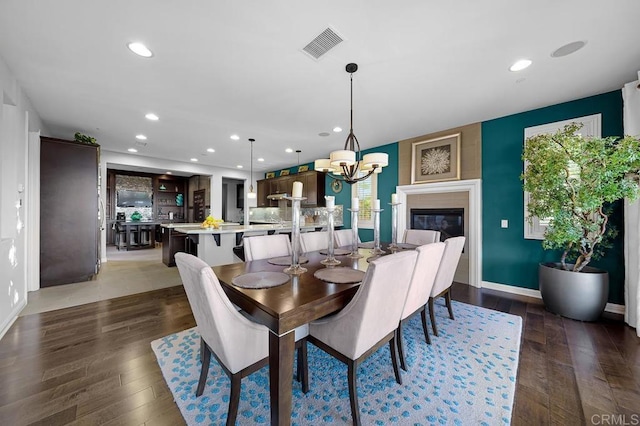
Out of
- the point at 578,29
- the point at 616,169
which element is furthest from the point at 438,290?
the point at 578,29

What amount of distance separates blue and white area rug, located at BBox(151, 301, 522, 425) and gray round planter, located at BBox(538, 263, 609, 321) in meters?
0.91

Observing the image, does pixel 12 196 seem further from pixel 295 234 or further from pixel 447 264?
pixel 447 264

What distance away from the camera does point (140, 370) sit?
5.96 ft

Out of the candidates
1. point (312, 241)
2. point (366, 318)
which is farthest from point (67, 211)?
point (366, 318)

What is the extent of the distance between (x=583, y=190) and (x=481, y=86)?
58.2 inches

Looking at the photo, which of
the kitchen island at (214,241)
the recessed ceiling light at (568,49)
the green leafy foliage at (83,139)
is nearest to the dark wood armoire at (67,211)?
the green leafy foliage at (83,139)

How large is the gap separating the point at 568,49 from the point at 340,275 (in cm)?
272

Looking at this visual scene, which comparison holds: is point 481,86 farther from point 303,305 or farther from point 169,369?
point 169,369

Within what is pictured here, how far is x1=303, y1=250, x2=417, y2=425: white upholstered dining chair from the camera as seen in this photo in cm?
130

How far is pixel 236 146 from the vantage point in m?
5.30

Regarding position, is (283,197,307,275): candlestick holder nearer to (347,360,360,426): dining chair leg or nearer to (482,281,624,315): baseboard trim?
(347,360,360,426): dining chair leg

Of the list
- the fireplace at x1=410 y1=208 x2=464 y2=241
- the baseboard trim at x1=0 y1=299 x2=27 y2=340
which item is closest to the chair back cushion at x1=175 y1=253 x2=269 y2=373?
the baseboard trim at x1=0 y1=299 x2=27 y2=340

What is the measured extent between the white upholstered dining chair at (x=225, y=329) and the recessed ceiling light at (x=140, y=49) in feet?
6.15

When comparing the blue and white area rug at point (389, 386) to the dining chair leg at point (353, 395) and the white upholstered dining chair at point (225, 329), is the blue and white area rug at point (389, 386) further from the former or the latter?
the white upholstered dining chair at point (225, 329)
